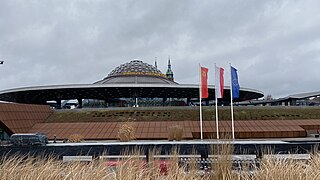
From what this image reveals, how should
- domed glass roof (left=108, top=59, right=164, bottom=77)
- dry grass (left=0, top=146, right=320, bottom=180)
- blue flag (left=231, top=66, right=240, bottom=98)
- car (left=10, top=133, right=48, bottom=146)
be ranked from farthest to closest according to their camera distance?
domed glass roof (left=108, top=59, right=164, bottom=77)
blue flag (left=231, top=66, right=240, bottom=98)
car (left=10, top=133, right=48, bottom=146)
dry grass (left=0, top=146, right=320, bottom=180)

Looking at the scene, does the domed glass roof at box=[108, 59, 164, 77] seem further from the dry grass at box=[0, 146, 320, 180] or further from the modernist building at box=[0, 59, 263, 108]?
the dry grass at box=[0, 146, 320, 180]

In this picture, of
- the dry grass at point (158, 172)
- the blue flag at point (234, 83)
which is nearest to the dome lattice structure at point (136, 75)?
the blue flag at point (234, 83)

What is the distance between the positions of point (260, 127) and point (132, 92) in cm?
3011

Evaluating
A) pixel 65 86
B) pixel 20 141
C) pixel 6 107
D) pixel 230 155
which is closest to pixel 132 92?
pixel 65 86

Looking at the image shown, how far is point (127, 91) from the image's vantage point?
53.9m

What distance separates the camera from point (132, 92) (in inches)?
2160

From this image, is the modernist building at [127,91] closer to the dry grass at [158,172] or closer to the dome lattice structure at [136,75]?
the dome lattice structure at [136,75]

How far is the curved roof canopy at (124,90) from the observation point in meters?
47.3

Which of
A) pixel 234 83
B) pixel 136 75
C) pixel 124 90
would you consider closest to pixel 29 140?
pixel 234 83

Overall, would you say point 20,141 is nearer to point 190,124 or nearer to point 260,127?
point 190,124

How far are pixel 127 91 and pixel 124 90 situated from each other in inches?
49.8

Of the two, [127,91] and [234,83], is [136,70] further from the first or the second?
[234,83]

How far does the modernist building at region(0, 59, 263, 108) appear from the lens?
47531 millimetres

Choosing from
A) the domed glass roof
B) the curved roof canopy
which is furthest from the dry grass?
the domed glass roof
